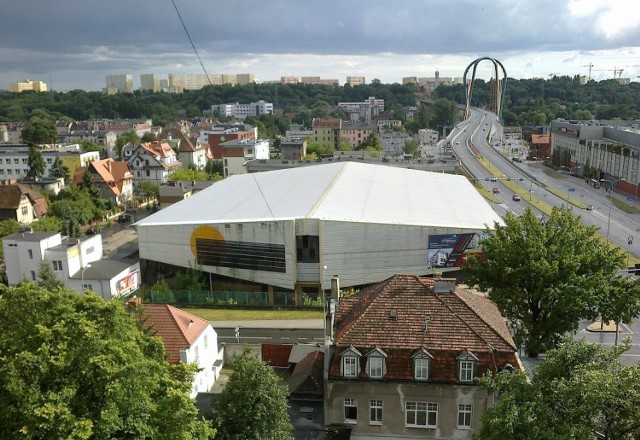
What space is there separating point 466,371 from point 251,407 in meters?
7.98

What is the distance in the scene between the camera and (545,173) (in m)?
109

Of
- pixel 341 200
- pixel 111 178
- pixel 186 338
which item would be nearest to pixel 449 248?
pixel 341 200

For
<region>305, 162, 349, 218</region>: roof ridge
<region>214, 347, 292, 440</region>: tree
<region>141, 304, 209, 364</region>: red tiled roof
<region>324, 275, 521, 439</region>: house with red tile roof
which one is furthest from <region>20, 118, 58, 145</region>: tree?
<region>214, 347, 292, 440</region>: tree

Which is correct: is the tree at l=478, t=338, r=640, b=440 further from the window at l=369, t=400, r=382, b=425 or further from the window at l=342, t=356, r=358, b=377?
the window at l=369, t=400, r=382, b=425

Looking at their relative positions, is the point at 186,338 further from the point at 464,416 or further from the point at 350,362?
the point at 464,416

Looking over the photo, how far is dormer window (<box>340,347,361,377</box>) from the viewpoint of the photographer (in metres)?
20.8

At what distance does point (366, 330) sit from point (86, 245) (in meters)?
34.0

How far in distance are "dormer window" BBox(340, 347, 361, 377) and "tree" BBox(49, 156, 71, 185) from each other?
81.9 meters

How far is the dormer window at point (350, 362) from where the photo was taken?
20.8m

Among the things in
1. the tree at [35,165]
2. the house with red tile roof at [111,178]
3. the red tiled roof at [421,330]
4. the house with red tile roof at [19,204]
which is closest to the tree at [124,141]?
the tree at [35,165]

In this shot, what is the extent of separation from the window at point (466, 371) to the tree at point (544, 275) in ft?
23.3

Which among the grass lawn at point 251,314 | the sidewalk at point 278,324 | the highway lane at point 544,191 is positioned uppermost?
the highway lane at point 544,191

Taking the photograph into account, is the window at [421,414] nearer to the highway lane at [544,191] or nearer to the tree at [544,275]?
the tree at [544,275]

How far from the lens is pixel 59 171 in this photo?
91188 mm
